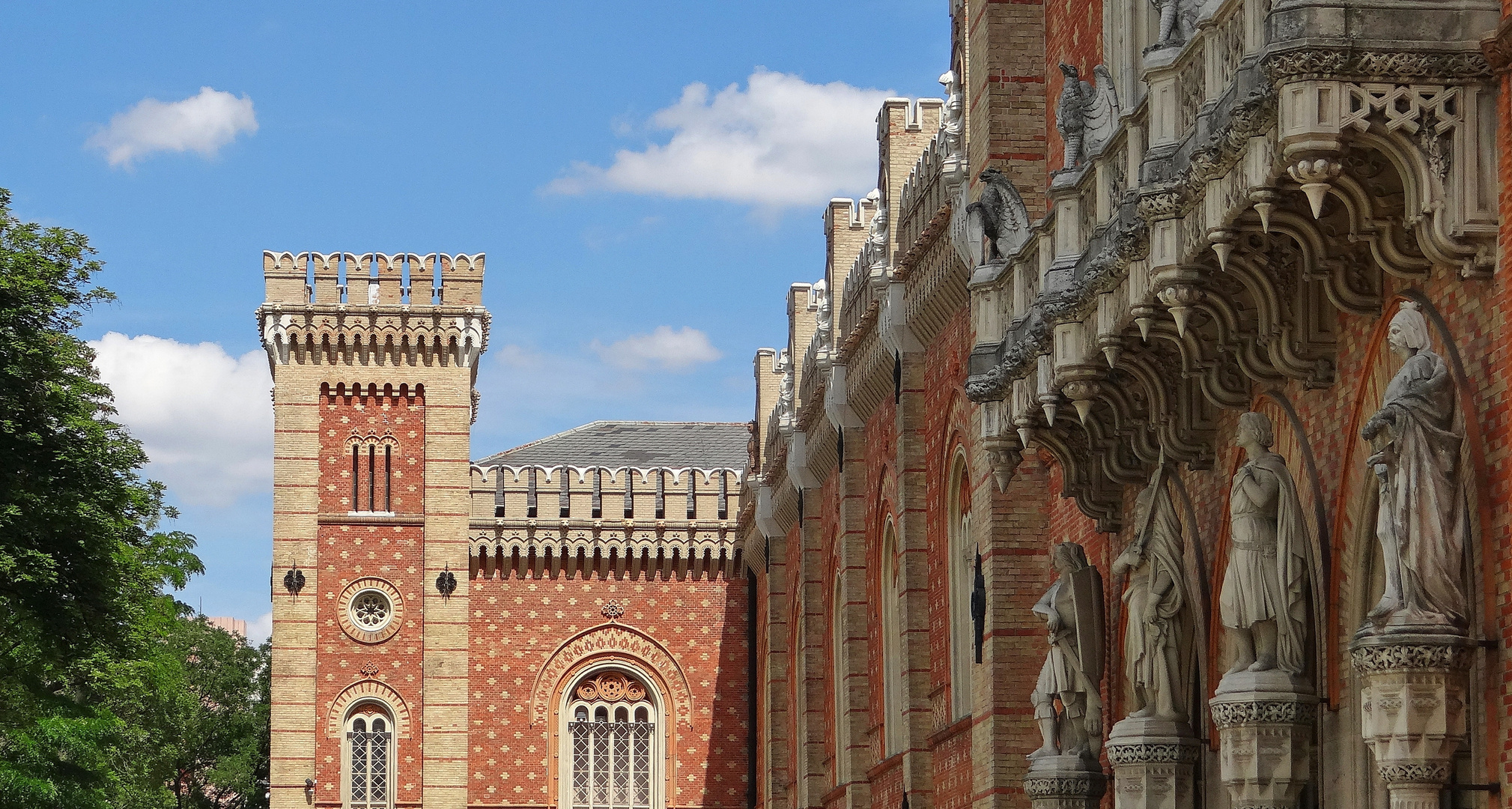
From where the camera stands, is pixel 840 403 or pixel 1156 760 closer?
pixel 1156 760

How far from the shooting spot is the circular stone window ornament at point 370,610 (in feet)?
129

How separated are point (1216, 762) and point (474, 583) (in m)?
29.4

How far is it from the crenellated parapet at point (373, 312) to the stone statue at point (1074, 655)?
27071 millimetres

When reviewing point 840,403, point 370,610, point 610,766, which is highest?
point 840,403

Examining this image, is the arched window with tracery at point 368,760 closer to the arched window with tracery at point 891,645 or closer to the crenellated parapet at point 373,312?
the crenellated parapet at point 373,312

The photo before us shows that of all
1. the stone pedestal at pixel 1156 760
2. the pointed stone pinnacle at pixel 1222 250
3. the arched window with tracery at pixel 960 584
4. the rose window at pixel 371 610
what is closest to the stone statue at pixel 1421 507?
the pointed stone pinnacle at pixel 1222 250

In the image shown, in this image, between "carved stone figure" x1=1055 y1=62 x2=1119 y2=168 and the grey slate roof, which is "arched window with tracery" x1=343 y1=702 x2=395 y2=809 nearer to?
the grey slate roof

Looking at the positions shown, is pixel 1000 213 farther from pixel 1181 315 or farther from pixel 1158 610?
pixel 1181 315

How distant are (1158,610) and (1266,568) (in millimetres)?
1945

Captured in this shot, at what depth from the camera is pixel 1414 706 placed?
28.6 ft

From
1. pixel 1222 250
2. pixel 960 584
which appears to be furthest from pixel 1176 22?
pixel 960 584

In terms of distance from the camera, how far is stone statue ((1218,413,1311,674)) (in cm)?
1073

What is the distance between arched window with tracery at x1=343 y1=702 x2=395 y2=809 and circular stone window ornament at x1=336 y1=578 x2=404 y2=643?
126 centimetres

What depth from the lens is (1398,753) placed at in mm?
8836
